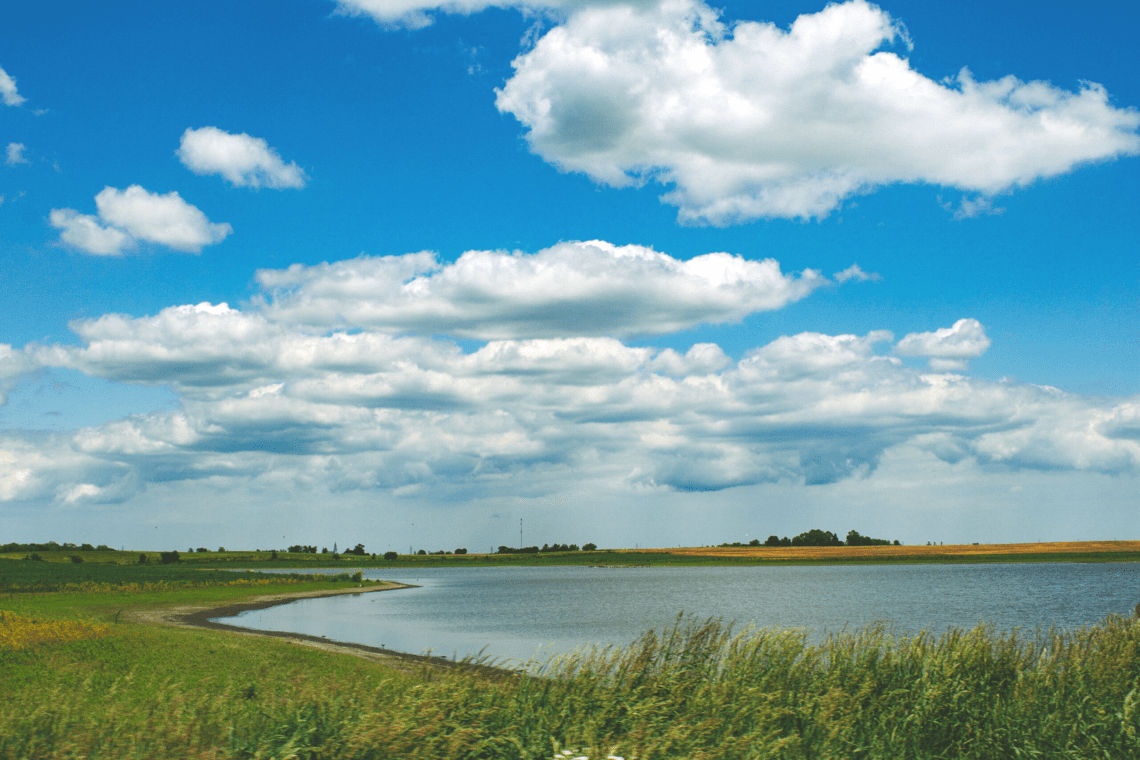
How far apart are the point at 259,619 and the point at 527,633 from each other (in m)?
20.8

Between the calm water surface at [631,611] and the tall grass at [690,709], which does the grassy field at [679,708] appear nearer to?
the tall grass at [690,709]

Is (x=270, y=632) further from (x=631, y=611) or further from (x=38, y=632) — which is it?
(x=631, y=611)

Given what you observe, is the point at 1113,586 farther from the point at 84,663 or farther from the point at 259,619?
the point at 84,663

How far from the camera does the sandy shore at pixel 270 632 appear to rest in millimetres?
34616

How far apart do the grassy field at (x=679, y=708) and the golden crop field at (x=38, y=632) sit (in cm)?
965

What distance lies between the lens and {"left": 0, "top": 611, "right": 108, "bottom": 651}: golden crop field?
91.3ft

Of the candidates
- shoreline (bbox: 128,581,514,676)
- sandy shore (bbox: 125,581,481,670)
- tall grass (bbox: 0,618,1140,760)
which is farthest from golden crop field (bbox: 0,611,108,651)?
tall grass (bbox: 0,618,1140,760)

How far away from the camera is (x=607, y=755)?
10758mm

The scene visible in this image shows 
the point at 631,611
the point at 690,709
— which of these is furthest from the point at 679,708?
the point at 631,611

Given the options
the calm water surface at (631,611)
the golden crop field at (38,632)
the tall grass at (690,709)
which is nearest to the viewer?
the tall grass at (690,709)

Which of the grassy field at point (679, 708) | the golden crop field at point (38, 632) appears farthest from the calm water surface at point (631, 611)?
the grassy field at point (679, 708)

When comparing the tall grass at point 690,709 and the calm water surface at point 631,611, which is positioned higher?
the tall grass at point 690,709

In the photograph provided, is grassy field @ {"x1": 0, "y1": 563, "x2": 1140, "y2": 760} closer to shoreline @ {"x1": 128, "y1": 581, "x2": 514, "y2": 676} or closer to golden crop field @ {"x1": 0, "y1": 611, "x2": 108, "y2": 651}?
shoreline @ {"x1": 128, "y1": 581, "x2": 514, "y2": 676}

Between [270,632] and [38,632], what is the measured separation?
1805 centimetres
